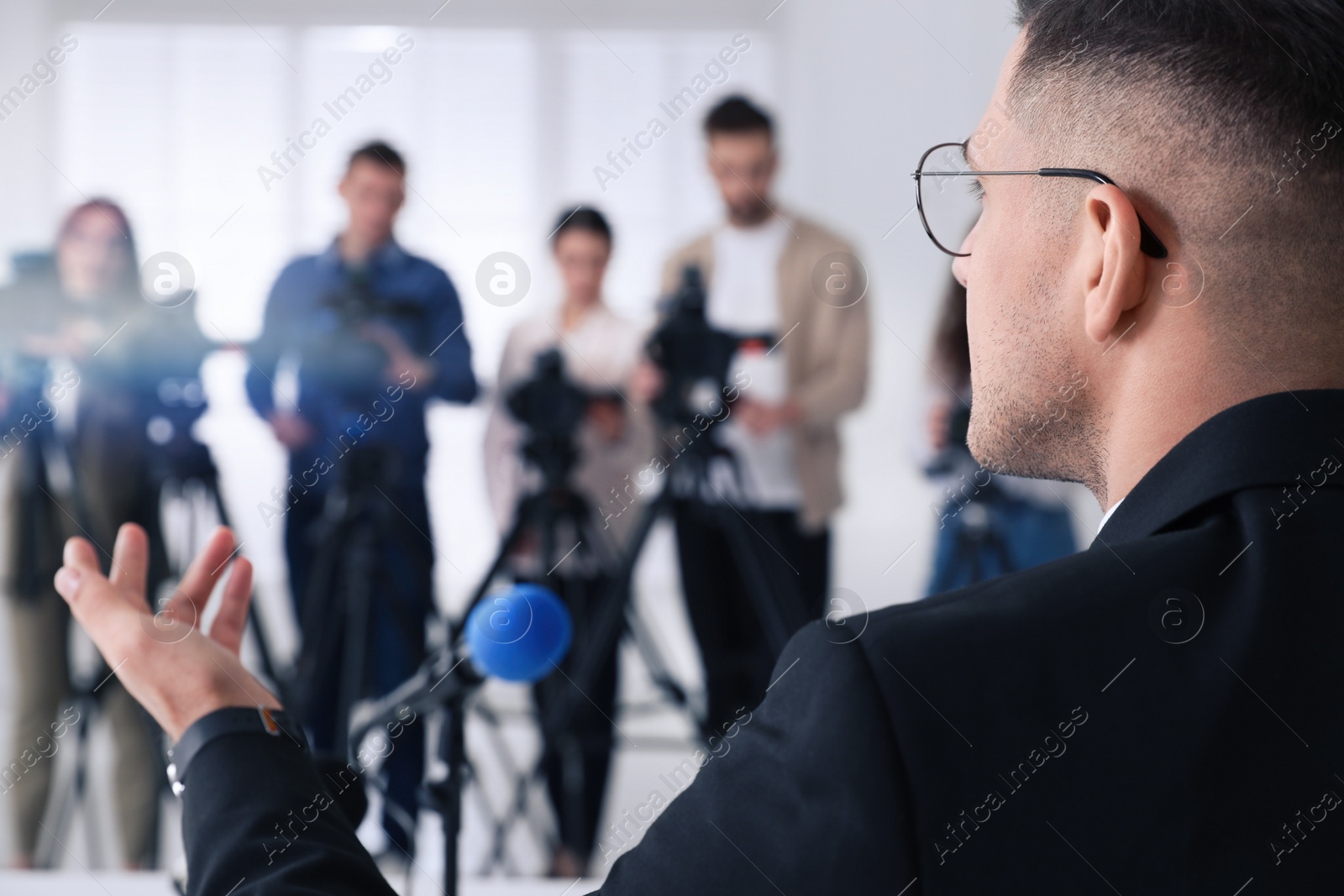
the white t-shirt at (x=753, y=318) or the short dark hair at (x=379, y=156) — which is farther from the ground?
the short dark hair at (x=379, y=156)

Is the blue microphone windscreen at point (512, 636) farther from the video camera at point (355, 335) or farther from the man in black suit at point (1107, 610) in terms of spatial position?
the video camera at point (355, 335)

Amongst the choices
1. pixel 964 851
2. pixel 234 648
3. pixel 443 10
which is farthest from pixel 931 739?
pixel 443 10

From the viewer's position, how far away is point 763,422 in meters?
2.48

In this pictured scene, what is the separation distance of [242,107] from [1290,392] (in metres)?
4.02

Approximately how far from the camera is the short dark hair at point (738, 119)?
257 cm

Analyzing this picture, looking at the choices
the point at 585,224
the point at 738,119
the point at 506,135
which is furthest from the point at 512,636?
the point at 506,135

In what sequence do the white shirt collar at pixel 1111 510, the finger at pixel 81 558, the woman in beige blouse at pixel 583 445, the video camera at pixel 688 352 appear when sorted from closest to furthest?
the white shirt collar at pixel 1111 510, the finger at pixel 81 558, the video camera at pixel 688 352, the woman in beige blouse at pixel 583 445

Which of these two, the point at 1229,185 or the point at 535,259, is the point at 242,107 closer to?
the point at 535,259

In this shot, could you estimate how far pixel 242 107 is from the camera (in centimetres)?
379

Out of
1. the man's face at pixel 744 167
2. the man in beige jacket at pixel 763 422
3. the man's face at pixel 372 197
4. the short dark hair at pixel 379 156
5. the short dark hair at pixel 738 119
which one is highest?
the short dark hair at pixel 379 156

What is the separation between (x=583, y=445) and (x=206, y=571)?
1.76 m

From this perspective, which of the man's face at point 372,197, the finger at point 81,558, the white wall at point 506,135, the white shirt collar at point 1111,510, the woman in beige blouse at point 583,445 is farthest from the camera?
the white wall at point 506,135

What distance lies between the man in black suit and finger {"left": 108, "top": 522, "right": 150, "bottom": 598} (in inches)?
1.0

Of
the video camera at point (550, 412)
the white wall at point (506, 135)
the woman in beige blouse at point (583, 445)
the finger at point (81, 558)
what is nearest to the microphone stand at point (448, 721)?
the finger at point (81, 558)
